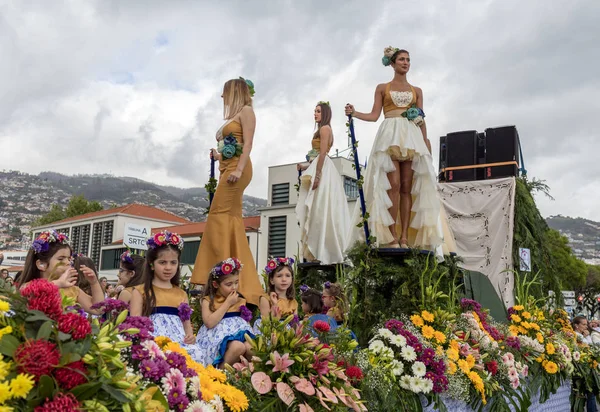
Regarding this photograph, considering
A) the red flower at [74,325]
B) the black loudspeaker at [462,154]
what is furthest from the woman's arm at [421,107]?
the black loudspeaker at [462,154]

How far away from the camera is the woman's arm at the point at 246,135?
523cm

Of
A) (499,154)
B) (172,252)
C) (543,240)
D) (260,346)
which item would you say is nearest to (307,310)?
(172,252)

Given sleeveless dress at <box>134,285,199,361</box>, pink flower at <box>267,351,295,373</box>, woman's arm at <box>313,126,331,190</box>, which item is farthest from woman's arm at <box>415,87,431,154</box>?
pink flower at <box>267,351,295,373</box>

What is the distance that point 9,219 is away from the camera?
126750 millimetres

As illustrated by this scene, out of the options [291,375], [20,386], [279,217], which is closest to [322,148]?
[291,375]

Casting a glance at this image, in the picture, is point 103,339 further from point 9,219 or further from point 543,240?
point 9,219

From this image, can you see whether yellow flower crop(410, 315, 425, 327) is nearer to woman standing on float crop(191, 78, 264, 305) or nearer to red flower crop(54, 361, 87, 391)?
woman standing on float crop(191, 78, 264, 305)

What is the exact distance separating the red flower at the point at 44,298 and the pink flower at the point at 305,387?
1.34 m

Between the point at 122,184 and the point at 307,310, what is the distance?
185 metres

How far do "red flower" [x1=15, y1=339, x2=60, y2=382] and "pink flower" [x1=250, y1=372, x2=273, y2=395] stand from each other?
1272 millimetres

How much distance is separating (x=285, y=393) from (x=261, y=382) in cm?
12

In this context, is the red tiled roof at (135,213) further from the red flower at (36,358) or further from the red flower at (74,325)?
the red flower at (36,358)

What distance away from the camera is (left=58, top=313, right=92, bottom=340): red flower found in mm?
1692

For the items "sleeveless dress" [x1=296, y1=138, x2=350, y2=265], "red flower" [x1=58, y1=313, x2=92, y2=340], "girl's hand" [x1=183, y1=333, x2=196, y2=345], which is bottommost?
"girl's hand" [x1=183, y1=333, x2=196, y2=345]
